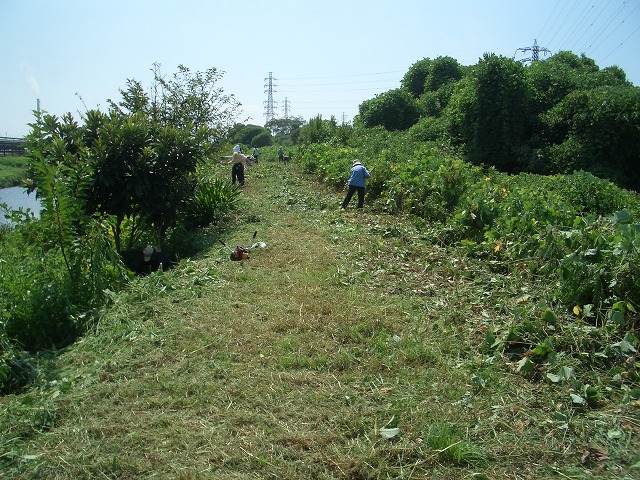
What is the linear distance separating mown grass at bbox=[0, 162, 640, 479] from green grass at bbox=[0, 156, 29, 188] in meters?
34.5

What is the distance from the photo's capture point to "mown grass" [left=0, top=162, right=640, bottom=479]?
113 inches

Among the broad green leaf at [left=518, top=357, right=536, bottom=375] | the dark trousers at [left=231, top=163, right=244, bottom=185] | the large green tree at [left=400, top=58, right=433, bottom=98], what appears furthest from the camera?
the large green tree at [left=400, top=58, right=433, bottom=98]

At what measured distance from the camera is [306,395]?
3.54m

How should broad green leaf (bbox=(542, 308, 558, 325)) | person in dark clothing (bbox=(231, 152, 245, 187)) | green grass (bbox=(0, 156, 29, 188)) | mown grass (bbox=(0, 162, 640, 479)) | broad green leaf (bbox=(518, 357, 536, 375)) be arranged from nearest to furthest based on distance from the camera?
mown grass (bbox=(0, 162, 640, 479)) < broad green leaf (bbox=(518, 357, 536, 375)) < broad green leaf (bbox=(542, 308, 558, 325)) < person in dark clothing (bbox=(231, 152, 245, 187)) < green grass (bbox=(0, 156, 29, 188))

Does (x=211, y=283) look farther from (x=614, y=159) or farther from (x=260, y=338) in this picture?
(x=614, y=159)

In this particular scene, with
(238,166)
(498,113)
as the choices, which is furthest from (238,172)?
(498,113)

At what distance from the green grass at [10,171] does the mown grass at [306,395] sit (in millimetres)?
34524

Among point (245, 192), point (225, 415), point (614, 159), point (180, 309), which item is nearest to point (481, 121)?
point (614, 159)

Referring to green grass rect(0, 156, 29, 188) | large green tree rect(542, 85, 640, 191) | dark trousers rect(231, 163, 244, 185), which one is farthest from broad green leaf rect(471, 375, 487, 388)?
green grass rect(0, 156, 29, 188)

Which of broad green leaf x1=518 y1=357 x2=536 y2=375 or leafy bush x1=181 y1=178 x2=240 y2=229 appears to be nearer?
broad green leaf x1=518 y1=357 x2=536 y2=375

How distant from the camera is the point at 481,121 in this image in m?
17.8

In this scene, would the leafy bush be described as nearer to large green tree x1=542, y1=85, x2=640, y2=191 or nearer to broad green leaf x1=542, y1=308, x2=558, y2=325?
broad green leaf x1=542, y1=308, x2=558, y2=325

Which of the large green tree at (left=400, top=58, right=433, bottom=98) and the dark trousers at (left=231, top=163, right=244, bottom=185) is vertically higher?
the large green tree at (left=400, top=58, right=433, bottom=98)

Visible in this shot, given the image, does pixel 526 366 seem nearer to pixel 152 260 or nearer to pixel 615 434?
pixel 615 434
